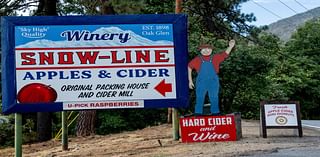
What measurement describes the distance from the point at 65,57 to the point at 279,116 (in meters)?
5.51

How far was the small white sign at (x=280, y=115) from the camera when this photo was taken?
40.7 ft

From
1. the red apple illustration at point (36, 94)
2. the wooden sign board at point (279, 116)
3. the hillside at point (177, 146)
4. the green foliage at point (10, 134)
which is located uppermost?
the red apple illustration at point (36, 94)

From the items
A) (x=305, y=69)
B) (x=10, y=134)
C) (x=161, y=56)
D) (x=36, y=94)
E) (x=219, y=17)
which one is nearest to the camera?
(x=36, y=94)

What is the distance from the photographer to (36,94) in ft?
35.1

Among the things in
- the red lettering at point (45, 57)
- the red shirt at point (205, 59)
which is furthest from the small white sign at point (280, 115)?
the red lettering at point (45, 57)

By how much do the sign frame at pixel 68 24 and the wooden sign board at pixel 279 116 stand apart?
2.39 m

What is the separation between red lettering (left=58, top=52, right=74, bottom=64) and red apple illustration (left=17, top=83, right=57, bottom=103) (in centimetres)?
65

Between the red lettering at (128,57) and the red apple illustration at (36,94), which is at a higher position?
the red lettering at (128,57)

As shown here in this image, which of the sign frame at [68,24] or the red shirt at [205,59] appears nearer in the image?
the sign frame at [68,24]

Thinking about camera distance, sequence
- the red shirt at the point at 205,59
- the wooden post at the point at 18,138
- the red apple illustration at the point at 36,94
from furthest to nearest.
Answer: the red shirt at the point at 205,59 → the red apple illustration at the point at 36,94 → the wooden post at the point at 18,138

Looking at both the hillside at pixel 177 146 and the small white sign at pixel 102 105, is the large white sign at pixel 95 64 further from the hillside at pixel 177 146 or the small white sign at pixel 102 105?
the hillside at pixel 177 146

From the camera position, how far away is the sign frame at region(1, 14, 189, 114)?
1062 centimetres

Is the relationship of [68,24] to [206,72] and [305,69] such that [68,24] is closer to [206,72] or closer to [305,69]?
[206,72]

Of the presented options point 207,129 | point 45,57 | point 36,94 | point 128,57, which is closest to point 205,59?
point 207,129
